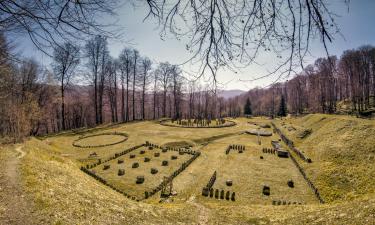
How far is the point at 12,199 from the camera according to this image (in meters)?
8.97

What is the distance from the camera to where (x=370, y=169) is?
18.5 m

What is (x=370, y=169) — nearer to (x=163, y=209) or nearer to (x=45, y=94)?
(x=163, y=209)

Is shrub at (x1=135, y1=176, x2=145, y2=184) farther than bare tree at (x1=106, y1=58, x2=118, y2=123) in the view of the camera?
No

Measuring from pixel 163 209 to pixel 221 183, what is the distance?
A: 31.9 feet

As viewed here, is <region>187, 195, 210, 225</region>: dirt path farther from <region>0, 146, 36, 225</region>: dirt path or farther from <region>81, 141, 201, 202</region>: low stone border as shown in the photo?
<region>0, 146, 36, 225</region>: dirt path

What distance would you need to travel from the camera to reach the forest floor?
882cm

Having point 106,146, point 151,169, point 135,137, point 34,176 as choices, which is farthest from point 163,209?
point 135,137

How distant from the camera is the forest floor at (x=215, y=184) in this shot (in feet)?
28.9

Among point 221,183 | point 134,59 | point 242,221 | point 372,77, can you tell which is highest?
point 134,59

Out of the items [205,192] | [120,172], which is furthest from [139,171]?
[205,192]

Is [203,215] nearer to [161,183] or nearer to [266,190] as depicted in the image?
[161,183]

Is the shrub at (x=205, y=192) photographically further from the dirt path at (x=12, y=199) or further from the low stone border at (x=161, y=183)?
the dirt path at (x=12, y=199)

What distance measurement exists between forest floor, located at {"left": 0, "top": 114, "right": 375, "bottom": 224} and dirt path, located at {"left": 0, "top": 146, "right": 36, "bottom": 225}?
0.10 ft

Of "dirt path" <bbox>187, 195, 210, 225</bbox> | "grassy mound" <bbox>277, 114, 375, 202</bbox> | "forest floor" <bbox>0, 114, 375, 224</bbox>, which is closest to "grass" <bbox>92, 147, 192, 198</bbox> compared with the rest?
"forest floor" <bbox>0, 114, 375, 224</bbox>
